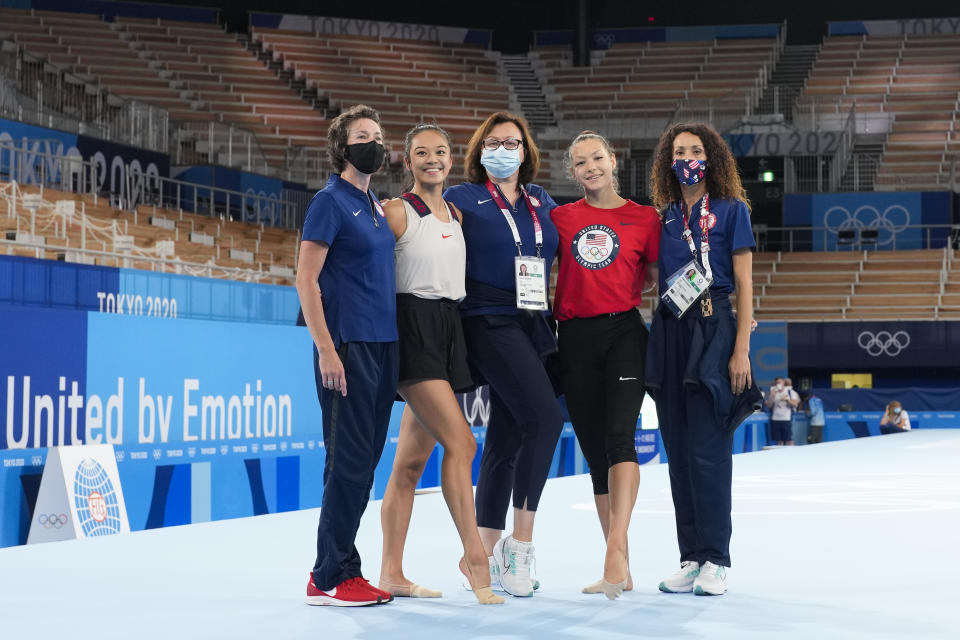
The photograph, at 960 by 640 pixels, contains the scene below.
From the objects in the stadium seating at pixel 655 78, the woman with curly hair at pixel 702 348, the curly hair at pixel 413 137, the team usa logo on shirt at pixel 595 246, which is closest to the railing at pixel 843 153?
the stadium seating at pixel 655 78

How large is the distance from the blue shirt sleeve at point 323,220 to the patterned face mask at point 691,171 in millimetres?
1281

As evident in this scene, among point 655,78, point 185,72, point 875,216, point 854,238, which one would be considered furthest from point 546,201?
point 655,78

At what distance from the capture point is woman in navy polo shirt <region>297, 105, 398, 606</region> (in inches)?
145

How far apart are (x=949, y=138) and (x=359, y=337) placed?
25.3 metres

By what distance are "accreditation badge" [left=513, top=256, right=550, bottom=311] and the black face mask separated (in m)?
0.59

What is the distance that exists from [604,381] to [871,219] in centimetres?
2214

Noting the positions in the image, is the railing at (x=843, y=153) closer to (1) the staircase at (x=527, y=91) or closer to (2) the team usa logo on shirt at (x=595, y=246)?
(1) the staircase at (x=527, y=91)

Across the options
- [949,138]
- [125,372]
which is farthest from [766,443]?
[125,372]

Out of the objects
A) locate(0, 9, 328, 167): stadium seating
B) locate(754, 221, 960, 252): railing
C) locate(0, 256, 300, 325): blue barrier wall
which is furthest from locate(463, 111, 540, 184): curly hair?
locate(754, 221, 960, 252): railing

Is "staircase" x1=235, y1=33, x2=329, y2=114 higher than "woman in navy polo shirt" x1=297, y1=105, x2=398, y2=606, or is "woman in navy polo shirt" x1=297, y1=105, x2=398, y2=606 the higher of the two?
"staircase" x1=235, y1=33, x2=329, y2=114

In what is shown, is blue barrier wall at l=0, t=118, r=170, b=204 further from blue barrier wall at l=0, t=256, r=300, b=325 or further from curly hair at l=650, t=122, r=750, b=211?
curly hair at l=650, t=122, r=750, b=211

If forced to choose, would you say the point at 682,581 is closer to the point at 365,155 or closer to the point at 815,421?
the point at 365,155

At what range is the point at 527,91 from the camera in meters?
29.4

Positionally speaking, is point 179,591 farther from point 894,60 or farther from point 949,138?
point 894,60
